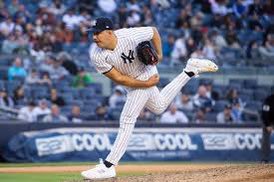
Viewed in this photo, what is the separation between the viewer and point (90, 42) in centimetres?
1923

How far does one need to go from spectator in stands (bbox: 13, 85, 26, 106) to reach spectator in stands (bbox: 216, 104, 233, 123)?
457cm

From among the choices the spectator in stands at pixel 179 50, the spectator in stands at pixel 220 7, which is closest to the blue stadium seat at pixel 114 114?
the spectator in stands at pixel 179 50

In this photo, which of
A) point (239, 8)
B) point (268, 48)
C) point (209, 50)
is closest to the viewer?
point (209, 50)

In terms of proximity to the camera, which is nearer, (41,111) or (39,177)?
(39,177)

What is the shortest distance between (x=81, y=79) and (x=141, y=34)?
8395 mm

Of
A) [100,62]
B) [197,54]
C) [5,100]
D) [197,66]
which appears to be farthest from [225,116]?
[100,62]

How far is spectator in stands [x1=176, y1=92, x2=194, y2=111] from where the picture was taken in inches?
711

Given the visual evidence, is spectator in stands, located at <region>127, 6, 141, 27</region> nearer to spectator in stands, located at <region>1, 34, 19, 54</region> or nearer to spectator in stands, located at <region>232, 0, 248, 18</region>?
spectator in stands, located at <region>232, 0, 248, 18</region>

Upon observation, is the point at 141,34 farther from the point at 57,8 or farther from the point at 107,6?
the point at 107,6

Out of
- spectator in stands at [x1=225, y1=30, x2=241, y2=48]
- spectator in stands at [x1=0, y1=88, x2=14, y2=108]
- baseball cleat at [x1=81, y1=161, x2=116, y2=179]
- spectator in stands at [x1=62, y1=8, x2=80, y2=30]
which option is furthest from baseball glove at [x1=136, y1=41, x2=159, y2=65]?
spectator in stands at [x1=225, y1=30, x2=241, y2=48]

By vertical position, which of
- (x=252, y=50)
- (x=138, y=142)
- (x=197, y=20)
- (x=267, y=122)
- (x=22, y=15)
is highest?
(x=22, y=15)

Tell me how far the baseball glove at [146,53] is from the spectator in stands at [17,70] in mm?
7939

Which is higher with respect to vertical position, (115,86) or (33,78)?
(33,78)

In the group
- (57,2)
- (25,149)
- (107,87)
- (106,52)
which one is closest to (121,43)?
(106,52)
